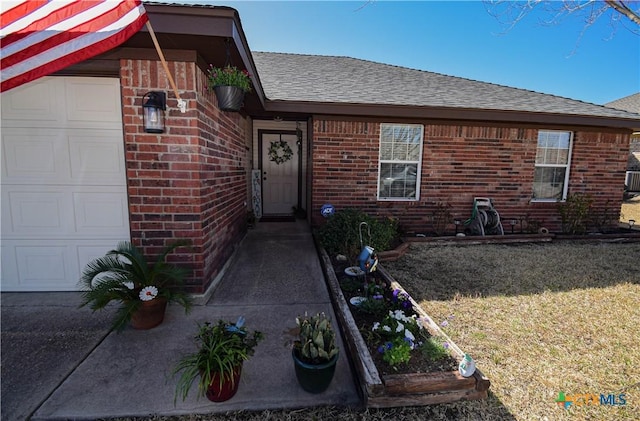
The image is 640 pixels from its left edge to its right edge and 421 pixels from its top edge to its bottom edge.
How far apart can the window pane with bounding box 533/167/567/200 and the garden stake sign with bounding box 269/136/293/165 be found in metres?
5.80

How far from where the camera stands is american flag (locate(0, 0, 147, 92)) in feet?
5.17

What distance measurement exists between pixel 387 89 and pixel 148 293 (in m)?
5.63

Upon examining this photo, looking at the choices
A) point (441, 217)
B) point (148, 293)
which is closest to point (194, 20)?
point (148, 293)

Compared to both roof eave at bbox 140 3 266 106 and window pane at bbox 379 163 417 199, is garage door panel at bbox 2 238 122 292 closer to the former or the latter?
roof eave at bbox 140 3 266 106

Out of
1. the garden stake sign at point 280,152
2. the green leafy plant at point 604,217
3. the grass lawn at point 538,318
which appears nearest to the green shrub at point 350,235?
the grass lawn at point 538,318

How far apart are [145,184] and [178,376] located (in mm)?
1828

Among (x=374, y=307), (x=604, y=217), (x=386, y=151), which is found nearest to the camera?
(x=374, y=307)

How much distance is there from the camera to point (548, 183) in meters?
6.24

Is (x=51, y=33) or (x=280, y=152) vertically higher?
(x=51, y=33)

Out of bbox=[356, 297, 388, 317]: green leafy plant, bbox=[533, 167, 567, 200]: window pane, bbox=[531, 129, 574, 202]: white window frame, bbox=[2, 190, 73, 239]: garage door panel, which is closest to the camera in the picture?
bbox=[356, 297, 388, 317]: green leafy plant

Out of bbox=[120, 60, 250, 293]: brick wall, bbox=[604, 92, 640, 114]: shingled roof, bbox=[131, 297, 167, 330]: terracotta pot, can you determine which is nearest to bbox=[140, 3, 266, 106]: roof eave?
bbox=[120, 60, 250, 293]: brick wall

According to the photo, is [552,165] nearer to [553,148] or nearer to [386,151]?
[553,148]

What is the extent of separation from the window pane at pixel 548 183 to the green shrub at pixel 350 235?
4075 millimetres

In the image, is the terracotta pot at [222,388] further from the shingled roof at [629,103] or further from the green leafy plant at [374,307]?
the shingled roof at [629,103]
